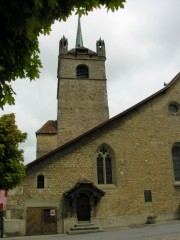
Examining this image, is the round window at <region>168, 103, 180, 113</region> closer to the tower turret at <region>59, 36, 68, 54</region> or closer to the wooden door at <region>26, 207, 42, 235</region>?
the wooden door at <region>26, 207, 42, 235</region>

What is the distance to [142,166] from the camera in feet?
67.7

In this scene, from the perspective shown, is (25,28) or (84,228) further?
(84,228)

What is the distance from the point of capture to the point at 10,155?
49.8 ft

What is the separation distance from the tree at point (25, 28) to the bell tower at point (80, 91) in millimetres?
25379

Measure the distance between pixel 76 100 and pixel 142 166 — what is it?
13265mm

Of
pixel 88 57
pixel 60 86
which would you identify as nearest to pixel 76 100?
pixel 60 86

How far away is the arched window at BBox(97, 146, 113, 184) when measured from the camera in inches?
795

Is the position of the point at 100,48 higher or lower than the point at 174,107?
higher

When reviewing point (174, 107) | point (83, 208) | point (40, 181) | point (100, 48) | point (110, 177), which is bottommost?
point (83, 208)

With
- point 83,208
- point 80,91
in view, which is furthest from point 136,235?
point 80,91

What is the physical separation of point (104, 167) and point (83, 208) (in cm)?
300

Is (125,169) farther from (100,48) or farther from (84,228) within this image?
(100,48)

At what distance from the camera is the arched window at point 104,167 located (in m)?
20.2

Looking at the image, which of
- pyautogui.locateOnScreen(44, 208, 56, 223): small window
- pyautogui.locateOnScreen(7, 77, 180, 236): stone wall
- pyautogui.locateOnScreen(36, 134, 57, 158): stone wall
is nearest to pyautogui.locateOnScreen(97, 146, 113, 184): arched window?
pyautogui.locateOnScreen(7, 77, 180, 236): stone wall
